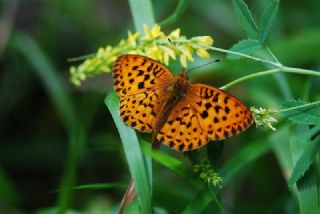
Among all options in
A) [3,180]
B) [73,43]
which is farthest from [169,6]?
[3,180]

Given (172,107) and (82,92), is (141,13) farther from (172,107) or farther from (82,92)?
(82,92)

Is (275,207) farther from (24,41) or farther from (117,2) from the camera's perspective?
(117,2)

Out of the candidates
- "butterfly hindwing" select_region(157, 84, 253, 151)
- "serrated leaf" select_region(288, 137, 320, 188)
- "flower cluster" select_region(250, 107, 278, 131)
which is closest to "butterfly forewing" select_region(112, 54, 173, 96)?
"butterfly hindwing" select_region(157, 84, 253, 151)

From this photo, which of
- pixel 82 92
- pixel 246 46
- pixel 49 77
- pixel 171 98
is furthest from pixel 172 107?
pixel 82 92

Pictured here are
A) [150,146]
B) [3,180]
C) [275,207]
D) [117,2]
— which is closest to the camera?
[150,146]

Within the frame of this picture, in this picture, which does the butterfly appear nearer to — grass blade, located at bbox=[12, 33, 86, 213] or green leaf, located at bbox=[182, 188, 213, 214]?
green leaf, located at bbox=[182, 188, 213, 214]

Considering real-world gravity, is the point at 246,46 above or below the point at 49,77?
above
